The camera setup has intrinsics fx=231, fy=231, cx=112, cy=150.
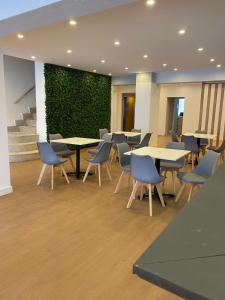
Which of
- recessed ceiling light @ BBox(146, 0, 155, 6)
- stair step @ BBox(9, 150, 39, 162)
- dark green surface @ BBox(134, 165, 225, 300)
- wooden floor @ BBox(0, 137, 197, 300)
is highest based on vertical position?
recessed ceiling light @ BBox(146, 0, 155, 6)

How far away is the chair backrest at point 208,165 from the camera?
10.7 feet

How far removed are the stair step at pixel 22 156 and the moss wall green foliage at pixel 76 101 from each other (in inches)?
37.1

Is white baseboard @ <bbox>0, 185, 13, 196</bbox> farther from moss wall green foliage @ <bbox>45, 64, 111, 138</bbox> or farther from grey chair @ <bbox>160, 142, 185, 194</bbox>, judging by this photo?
moss wall green foliage @ <bbox>45, 64, 111, 138</bbox>

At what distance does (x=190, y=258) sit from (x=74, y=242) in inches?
83.8

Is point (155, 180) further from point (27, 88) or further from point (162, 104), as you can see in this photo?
point (162, 104)

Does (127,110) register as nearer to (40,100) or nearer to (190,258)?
(40,100)

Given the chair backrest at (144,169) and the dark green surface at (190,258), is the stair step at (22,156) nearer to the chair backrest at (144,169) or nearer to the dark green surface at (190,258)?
the chair backrest at (144,169)

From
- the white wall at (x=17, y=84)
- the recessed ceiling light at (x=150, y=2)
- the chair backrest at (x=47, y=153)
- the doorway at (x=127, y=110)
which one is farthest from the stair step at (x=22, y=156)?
the doorway at (x=127, y=110)

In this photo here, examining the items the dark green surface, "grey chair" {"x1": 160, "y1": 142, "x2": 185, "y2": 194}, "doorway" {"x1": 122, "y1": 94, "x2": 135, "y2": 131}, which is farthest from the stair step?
the dark green surface

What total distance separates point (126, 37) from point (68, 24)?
115cm

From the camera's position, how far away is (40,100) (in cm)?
720

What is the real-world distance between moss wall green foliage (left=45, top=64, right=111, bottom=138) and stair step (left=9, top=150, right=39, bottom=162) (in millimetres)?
943

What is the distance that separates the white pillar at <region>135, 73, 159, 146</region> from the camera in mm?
8430

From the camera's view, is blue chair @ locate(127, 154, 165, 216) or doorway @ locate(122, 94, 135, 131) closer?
blue chair @ locate(127, 154, 165, 216)
